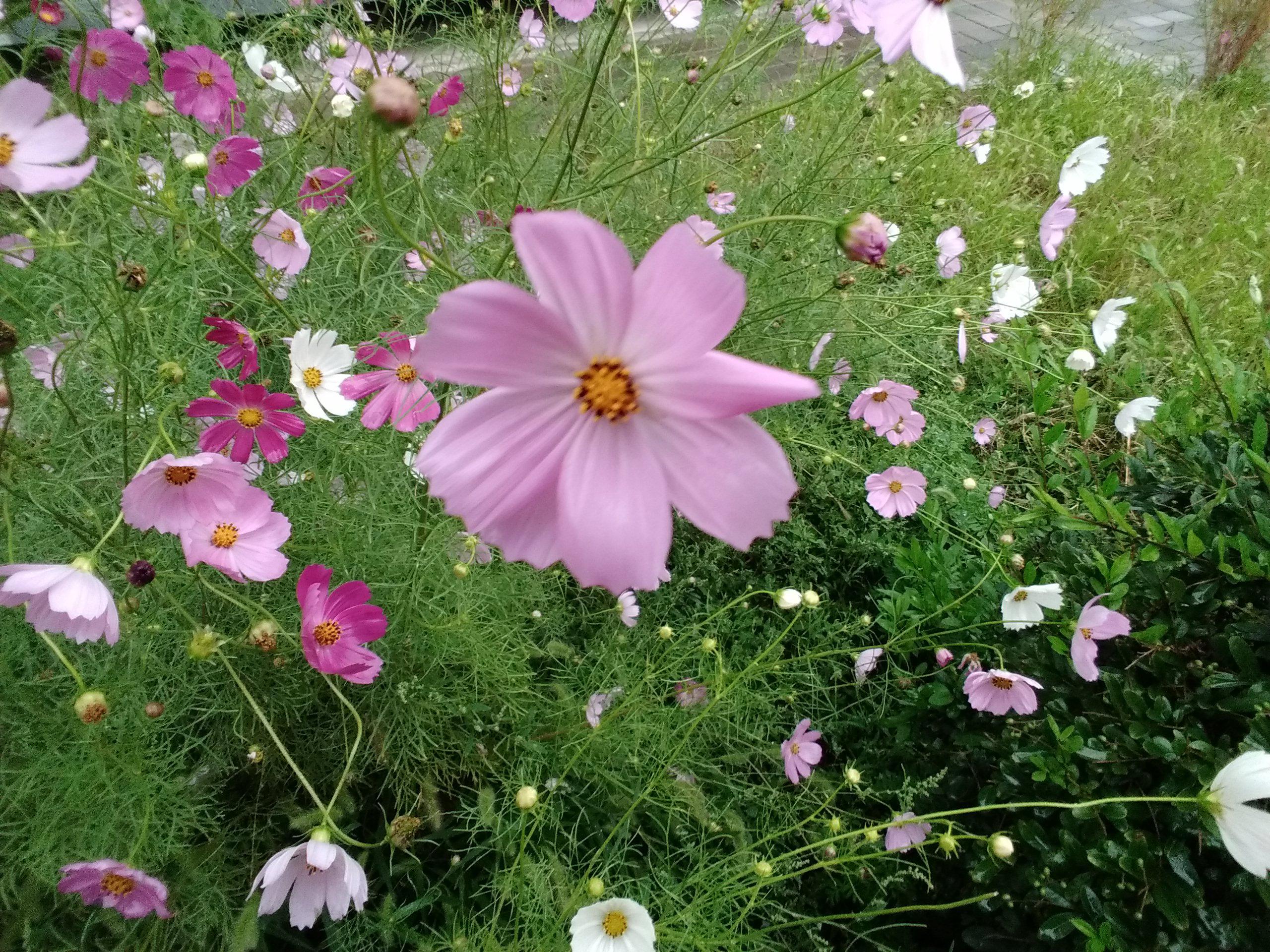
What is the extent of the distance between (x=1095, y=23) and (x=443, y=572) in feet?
13.0

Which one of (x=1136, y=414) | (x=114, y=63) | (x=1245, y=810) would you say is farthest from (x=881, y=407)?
(x=114, y=63)

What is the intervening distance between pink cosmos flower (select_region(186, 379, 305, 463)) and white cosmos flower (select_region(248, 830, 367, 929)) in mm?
353

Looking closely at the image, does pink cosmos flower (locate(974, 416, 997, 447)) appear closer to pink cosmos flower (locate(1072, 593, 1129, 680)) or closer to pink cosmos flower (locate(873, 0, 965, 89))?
pink cosmos flower (locate(1072, 593, 1129, 680))

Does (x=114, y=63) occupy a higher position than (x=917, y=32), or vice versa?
(x=917, y=32)

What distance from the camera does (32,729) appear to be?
86 centimetres

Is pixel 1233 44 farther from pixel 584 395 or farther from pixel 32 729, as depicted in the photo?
pixel 32 729

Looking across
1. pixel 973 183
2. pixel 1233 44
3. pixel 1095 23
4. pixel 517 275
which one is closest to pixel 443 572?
pixel 517 275

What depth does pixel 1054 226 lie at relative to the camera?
1.19 metres

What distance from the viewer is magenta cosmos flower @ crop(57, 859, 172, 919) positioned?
65 cm

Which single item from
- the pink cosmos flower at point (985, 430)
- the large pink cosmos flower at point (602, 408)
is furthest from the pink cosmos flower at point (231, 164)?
the pink cosmos flower at point (985, 430)

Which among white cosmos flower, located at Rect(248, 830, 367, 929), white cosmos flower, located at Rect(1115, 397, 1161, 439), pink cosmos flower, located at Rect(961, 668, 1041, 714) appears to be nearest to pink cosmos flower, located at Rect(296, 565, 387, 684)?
white cosmos flower, located at Rect(248, 830, 367, 929)

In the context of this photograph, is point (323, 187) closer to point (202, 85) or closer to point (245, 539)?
point (202, 85)

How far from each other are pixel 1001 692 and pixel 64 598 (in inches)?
35.3

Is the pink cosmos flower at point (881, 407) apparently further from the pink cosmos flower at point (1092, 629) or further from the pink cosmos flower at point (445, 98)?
the pink cosmos flower at point (445, 98)
